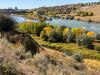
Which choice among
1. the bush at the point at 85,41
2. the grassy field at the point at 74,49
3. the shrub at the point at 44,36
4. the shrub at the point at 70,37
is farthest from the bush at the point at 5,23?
the shrub at the point at 44,36

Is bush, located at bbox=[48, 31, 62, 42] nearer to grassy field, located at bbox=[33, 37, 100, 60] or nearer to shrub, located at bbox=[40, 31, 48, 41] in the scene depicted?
shrub, located at bbox=[40, 31, 48, 41]

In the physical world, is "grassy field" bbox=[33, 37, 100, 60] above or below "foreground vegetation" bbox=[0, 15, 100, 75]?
below

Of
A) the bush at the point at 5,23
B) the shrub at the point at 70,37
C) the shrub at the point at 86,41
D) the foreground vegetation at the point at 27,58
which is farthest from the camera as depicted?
the shrub at the point at 70,37

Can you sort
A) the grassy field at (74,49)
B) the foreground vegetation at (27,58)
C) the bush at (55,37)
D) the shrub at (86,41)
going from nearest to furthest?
the foreground vegetation at (27,58) < the grassy field at (74,49) < the shrub at (86,41) < the bush at (55,37)

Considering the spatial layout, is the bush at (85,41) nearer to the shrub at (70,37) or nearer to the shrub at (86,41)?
the shrub at (86,41)

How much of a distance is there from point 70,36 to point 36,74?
78.2 m

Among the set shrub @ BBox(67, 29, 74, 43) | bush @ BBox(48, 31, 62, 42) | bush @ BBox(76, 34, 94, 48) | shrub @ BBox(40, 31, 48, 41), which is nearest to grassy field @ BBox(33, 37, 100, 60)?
bush @ BBox(76, 34, 94, 48)

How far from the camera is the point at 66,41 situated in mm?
89375

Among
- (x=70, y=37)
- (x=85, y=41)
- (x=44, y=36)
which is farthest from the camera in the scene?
(x=44, y=36)

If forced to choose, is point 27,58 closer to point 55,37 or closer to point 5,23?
point 5,23

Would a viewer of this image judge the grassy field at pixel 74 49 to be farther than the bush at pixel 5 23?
Yes

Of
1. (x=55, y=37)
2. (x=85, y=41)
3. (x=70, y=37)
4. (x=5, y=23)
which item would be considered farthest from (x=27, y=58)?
(x=55, y=37)

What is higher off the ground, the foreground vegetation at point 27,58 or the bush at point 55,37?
the foreground vegetation at point 27,58

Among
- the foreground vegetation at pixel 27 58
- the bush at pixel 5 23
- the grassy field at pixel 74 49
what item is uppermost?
the bush at pixel 5 23
